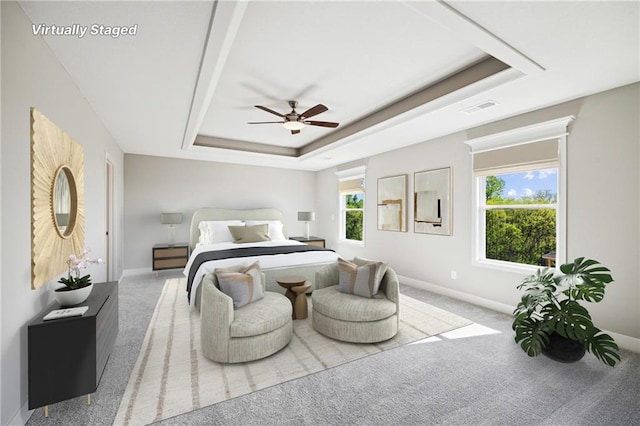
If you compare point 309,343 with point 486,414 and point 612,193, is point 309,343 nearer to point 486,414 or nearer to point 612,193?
point 486,414

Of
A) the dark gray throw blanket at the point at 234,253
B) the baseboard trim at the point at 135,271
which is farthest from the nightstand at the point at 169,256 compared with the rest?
the dark gray throw blanket at the point at 234,253

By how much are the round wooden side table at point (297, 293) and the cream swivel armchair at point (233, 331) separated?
2.40 ft

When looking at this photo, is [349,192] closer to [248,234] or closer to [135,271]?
[248,234]

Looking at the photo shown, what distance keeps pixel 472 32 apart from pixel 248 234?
4.41 metres

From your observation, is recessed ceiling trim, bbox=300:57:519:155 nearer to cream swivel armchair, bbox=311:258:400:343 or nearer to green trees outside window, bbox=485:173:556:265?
green trees outside window, bbox=485:173:556:265

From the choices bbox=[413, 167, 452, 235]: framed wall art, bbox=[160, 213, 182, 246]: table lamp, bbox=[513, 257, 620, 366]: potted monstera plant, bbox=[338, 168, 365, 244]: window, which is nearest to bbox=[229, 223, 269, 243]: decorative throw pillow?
bbox=[160, 213, 182, 246]: table lamp

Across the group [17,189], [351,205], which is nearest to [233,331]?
[17,189]

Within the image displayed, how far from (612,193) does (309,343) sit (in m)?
3.15

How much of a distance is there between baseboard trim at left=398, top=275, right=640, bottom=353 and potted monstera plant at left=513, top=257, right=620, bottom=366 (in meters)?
0.40

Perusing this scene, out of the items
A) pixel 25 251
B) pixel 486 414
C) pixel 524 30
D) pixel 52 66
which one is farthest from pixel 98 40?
pixel 486 414

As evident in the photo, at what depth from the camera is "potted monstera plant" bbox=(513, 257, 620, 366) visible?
7.32 feet

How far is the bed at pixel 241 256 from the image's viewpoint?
3615 mm

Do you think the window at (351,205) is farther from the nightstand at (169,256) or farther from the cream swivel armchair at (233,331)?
the cream swivel armchair at (233,331)

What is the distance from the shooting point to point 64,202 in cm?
227
